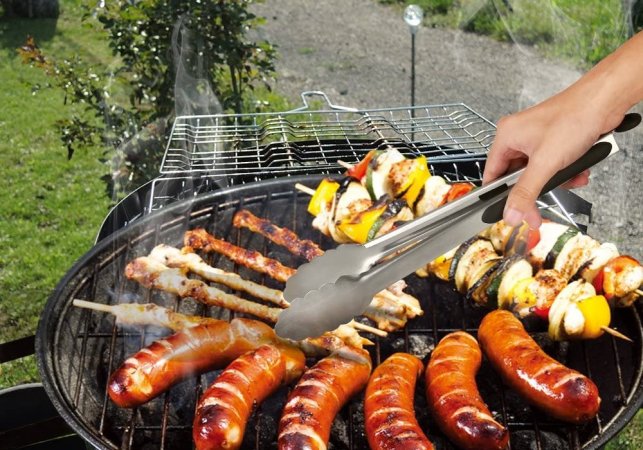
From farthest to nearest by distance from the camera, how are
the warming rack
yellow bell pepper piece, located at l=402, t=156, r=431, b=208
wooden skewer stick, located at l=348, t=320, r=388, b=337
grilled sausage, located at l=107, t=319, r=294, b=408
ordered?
the warming rack, yellow bell pepper piece, located at l=402, t=156, r=431, b=208, wooden skewer stick, located at l=348, t=320, r=388, b=337, grilled sausage, located at l=107, t=319, r=294, b=408

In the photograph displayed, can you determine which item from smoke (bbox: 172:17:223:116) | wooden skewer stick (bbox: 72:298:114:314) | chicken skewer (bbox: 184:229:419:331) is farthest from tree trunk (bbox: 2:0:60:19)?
wooden skewer stick (bbox: 72:298:114:314)

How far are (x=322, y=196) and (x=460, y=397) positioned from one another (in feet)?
5.18

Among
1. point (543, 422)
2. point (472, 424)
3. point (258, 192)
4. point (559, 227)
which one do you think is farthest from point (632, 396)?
point (258, 192)

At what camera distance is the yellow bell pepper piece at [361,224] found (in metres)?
3.62

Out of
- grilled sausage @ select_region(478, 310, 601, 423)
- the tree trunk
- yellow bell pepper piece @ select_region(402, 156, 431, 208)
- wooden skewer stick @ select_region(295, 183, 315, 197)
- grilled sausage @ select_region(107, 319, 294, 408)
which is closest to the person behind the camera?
grilled sausage @ select_region(478, 310, 601, 423)

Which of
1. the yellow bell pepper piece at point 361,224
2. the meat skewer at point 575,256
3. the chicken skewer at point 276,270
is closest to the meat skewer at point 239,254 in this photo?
the chicken skewer at point 276,270

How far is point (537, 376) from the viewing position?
2.66 metres

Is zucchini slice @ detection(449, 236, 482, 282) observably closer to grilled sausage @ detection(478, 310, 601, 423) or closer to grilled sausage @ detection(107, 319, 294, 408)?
grilled sausage @ detection(478, 310, 601, 423)

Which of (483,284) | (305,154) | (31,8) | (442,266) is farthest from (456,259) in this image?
(31,8)

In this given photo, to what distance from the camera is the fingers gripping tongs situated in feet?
8.48

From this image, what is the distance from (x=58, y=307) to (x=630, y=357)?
8.13 feet

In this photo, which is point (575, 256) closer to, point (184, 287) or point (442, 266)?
point (442, 266)

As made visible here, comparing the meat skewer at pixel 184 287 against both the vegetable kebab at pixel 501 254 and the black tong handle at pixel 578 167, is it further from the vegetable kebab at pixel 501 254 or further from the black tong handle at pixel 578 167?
the black tong handle at pixel 578 167

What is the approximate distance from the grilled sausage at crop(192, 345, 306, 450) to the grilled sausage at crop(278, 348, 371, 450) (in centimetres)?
11
